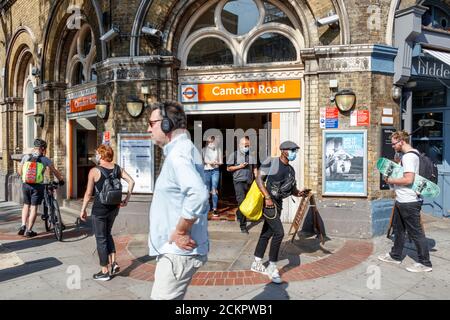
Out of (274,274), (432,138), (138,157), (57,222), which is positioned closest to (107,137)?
(138,157)

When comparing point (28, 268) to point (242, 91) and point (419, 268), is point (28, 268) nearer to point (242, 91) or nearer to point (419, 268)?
point (242, 91)

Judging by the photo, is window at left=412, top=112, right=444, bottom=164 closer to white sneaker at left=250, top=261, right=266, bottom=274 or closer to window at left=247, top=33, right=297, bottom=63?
window at left=247, top=33, right=297, bottom=63

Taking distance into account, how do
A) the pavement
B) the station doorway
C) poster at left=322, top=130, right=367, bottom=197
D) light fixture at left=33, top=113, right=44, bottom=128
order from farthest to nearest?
1. light fixture at left=33, top=113, right=44, bottom=128
2. the station doorway
3. poster at left=322, top=130, right=367, bottom=197
4. the pavement

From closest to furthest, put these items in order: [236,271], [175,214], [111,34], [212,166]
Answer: [175,214] → [236,271] → [111,34] → [212,166]

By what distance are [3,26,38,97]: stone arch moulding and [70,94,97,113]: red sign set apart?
2525mm

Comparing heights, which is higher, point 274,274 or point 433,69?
point 433,69

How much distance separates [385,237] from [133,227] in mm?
4935

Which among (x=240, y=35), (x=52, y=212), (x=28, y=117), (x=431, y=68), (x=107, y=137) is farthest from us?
(x=28, y=117)

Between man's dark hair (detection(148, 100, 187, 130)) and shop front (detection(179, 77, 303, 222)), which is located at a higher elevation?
shop front (detection(179, 77, 303, 222))

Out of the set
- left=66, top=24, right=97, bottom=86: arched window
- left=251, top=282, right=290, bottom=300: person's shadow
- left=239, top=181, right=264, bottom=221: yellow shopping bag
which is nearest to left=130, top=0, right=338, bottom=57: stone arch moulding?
left=66, top=24, right=97, bottom=86: arched window

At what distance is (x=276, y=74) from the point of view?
7.15 m

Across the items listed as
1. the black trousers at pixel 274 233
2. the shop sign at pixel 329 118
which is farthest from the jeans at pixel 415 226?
the shop sign at pixel 329 118

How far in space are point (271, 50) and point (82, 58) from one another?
537 centimetres

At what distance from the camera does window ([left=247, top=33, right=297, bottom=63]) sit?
7.25m
